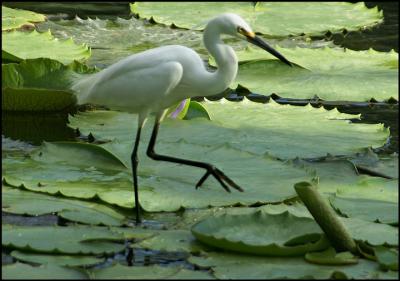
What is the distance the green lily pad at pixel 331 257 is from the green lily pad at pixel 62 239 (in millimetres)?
587

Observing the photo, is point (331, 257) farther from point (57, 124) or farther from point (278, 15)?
point (278, 15)

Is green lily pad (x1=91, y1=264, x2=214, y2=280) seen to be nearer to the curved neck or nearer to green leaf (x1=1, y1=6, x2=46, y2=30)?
the curved neck

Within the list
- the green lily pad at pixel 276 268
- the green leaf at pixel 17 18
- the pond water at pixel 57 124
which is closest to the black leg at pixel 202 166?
the pond water at pixel 57 124

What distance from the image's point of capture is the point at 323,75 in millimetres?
5160

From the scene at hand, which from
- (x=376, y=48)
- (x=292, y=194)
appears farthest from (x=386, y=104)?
(x=292, y=194)

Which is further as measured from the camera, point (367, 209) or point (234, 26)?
point (234, 26)

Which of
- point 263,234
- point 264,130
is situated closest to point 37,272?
point 263,234

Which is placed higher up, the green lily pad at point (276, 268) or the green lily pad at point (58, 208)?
the green lily pad at point (276, 268)

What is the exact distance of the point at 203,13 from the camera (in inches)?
268

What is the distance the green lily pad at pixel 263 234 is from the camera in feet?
9.91

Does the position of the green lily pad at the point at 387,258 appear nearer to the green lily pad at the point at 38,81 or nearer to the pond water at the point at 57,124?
the pond water at the point at 57,124

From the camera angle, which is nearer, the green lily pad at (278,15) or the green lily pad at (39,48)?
the green lily pad at (39,48)

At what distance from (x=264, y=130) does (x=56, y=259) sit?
162 centimetres

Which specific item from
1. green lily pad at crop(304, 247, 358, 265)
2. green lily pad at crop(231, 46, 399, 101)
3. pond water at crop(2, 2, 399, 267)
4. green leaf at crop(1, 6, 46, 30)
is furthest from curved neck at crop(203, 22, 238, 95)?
green leaf at crop(1, 6, 46, 30)
